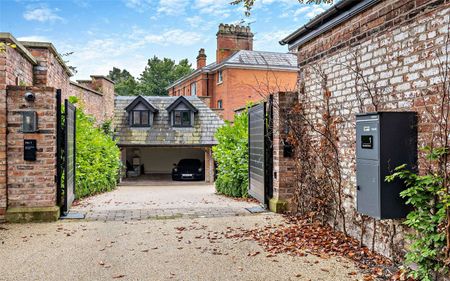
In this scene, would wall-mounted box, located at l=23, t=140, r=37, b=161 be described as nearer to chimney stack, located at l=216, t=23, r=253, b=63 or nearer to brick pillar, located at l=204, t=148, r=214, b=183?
brick pillar, located at l=204, t=148, r=214, b=183

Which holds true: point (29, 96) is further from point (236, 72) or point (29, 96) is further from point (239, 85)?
point (236, 72)

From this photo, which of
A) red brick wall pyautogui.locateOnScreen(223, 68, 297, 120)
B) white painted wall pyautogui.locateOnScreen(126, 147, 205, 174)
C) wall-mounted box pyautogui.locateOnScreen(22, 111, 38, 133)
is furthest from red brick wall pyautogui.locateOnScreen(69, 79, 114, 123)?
wall-mounted box pyautogui.locateOnScreen(22, 111, 38, 133)

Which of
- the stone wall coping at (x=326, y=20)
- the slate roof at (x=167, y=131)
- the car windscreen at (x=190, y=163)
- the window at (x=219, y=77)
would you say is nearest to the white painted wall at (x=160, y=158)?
the car windscreen at (x=190, y=163)

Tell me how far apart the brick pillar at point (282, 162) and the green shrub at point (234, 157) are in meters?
4.06

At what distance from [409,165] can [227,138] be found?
30.0 feet

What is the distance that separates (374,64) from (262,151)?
11.4 ft

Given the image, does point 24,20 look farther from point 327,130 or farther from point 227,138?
point 327,130

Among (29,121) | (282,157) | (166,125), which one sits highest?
(166,125)

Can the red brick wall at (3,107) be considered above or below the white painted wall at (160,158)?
above

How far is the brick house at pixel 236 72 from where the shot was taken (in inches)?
1128

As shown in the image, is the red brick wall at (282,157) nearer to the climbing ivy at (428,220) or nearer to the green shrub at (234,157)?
the climbing ivy at (428,220)

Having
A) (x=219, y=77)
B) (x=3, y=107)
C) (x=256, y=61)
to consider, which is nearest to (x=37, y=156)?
(x=3, y=107)

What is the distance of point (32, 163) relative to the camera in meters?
6.82

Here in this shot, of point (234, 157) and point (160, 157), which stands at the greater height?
point (234, 157)
